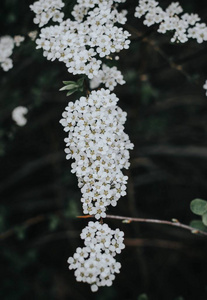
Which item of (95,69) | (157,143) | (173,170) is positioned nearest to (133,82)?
(157,143)

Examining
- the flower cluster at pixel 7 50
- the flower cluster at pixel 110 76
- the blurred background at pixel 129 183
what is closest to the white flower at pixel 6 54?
the flower cluster at pixel 7 50

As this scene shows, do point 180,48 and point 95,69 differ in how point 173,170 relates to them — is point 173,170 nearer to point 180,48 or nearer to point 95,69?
point 180,48

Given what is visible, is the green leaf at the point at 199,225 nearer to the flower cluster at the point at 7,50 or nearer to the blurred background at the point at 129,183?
the blurred background at the point at 129,183

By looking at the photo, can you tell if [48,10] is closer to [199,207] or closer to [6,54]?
[6,54]

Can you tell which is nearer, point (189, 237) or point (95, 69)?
point (95, 69)

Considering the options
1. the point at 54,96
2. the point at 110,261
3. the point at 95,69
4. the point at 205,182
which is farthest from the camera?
the point at 54,96

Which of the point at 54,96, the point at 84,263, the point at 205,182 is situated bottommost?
the point at 84,263

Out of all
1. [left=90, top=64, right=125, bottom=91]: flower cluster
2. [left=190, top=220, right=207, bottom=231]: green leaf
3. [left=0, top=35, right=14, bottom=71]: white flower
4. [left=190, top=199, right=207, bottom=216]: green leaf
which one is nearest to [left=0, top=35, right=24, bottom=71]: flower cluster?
[left=0, top=35, right=14, bottom=71]: white flower
